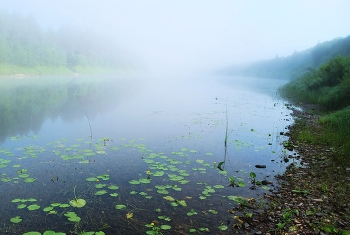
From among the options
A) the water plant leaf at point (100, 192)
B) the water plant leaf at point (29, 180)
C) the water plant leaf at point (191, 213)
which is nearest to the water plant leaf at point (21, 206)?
the water plant leaf at point (29, 180)

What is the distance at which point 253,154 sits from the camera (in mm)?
12219

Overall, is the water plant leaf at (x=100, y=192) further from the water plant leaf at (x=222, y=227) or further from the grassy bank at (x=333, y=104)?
the grassy bank at (x=333, y=104)

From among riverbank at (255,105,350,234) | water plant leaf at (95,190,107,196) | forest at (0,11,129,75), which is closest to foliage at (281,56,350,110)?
riverbank at (255,105,350,234)

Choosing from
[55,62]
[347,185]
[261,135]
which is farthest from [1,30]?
[347,185]

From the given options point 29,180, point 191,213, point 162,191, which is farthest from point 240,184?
point 29,180

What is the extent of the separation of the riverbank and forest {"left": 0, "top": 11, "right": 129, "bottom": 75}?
239 ft

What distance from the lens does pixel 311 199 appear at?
24.0ft

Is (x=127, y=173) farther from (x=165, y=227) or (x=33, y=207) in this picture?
(x=165, y=227)

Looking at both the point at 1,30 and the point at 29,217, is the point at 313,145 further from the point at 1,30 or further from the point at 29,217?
the point at 1,30

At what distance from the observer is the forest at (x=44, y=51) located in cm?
7119

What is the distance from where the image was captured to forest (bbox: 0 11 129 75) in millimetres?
71188

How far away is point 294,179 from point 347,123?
7933 mm

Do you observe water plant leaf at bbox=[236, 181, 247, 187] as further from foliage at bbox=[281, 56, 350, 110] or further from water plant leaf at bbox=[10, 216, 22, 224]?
foliage at bbox=[281, 56, 350, 110]

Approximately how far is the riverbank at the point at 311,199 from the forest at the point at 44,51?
2869 inches
